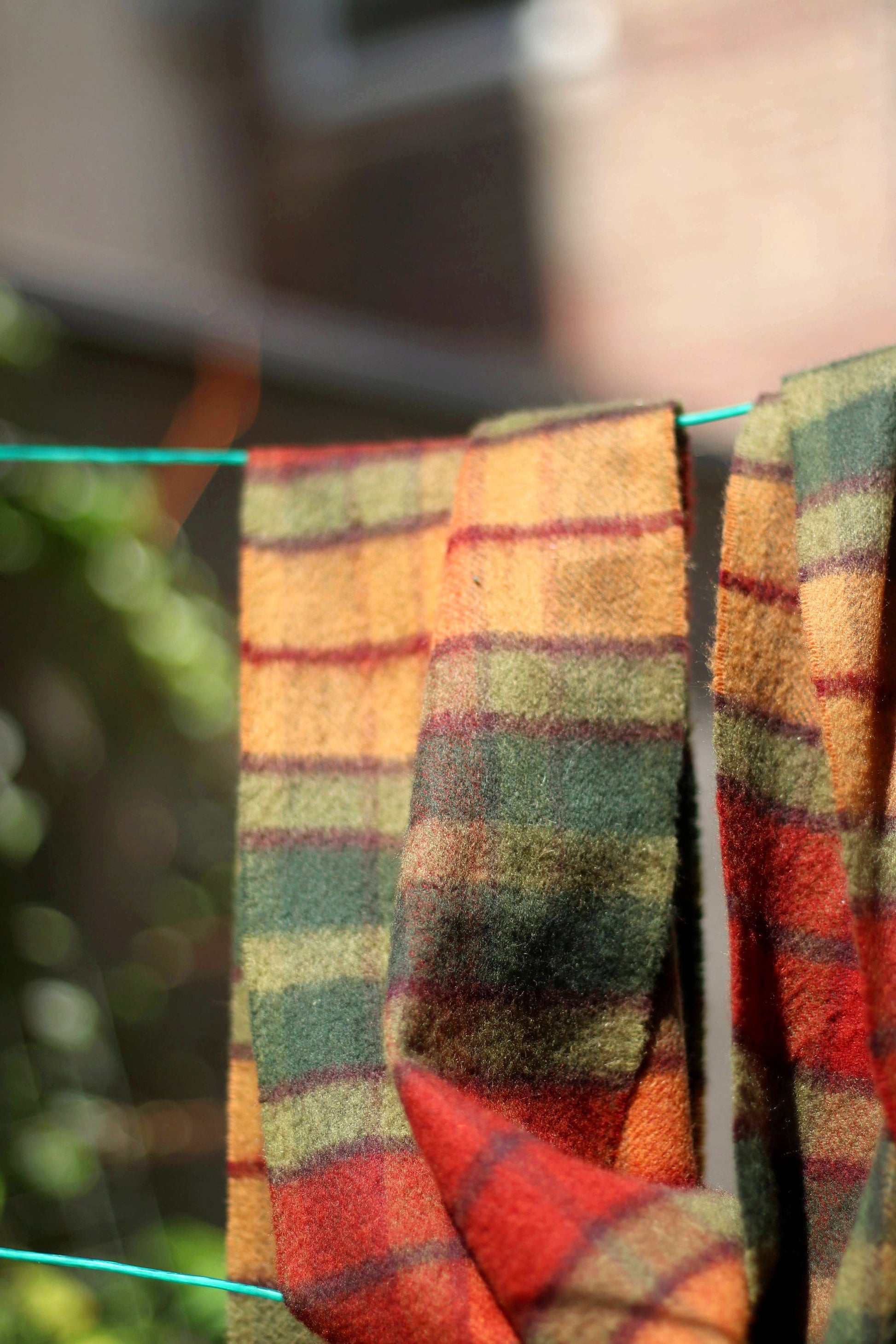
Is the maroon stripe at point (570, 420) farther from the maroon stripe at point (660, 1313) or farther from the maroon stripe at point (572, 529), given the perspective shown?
the maroon stripe at point (660, 1313)

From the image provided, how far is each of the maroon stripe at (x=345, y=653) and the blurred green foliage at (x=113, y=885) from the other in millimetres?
558

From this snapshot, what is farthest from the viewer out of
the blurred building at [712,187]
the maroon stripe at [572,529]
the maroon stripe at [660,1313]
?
the blurred building at [712,187]

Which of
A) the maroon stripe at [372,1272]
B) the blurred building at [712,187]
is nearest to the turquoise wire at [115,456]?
the maroon stripe at [372,1272]

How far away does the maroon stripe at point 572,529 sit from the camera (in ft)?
1.33

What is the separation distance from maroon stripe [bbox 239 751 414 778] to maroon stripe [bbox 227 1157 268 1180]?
0.16 meters

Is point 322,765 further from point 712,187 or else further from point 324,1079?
point 712,187

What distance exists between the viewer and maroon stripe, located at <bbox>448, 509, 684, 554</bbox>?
0.41 m

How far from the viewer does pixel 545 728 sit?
1.27 feet

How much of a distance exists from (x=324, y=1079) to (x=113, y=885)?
2.62 ft

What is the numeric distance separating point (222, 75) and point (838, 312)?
4.10ft

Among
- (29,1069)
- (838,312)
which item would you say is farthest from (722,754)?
(838,312)

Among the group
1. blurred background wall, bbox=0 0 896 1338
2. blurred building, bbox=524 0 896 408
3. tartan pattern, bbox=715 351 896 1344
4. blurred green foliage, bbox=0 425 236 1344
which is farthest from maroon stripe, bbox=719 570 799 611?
blurred building, bbox=524 0 896 408

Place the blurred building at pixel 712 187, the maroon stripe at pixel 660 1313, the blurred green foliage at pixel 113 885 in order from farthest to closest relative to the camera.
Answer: the blurred building at pixel 712 187 → the blurred green foliage at pixel 113 885 → the maroon stripe at pixel 660 1313

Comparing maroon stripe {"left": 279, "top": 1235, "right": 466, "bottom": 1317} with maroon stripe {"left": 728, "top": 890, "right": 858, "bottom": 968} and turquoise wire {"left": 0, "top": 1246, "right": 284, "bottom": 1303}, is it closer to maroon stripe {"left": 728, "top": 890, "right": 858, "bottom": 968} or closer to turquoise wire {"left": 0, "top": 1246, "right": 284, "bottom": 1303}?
turquoise wire {"left": 0, "top": 1246, "right": 284, "bottom": 1303}
